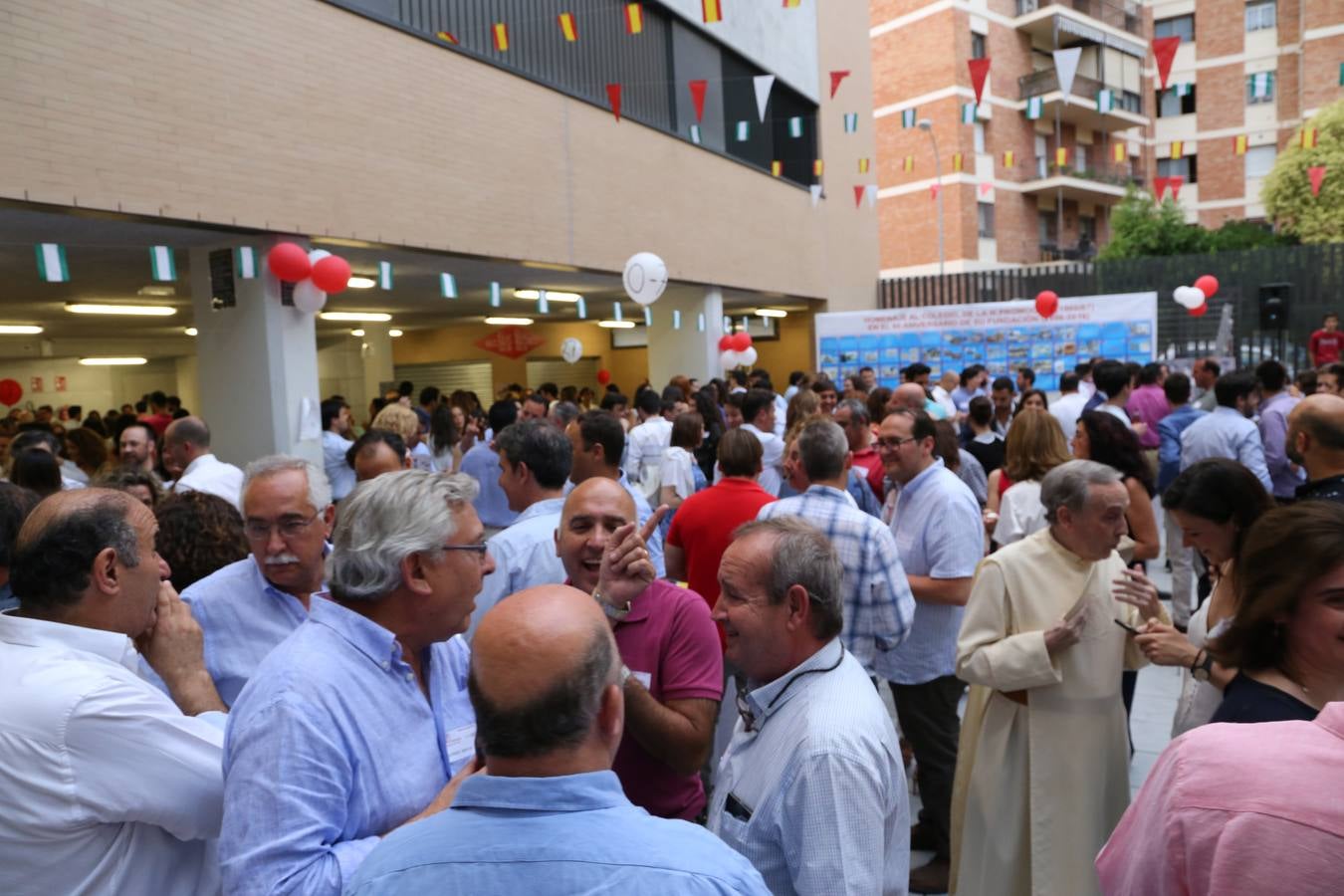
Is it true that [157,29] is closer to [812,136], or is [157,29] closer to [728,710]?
Result: [728,710]

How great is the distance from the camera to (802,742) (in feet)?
5.86

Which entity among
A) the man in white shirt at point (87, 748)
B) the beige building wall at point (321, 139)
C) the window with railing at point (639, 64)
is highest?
the window with railing at point (639, 64)

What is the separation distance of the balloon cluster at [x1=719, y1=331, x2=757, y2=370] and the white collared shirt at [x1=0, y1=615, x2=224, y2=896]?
1361cm

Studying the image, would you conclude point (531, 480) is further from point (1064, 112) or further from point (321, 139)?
point (1064, 112)

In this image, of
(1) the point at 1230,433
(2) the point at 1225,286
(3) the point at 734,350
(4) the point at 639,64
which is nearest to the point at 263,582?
(1) the point at 1230,433

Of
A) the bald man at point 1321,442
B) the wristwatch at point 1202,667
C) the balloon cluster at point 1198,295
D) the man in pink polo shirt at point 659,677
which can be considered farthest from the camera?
the balloon cluster at point 1198,295

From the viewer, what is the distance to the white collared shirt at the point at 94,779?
1585 millimetres

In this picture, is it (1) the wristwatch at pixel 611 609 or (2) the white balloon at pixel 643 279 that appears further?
(2) the white balloon at pixel 643 279

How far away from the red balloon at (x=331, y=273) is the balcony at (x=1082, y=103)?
26.0 metres

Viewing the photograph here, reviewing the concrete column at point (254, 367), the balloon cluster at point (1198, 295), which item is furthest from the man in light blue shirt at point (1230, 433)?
the balloon cluster at point (1198, 295)

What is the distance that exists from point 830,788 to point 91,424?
36.4ft

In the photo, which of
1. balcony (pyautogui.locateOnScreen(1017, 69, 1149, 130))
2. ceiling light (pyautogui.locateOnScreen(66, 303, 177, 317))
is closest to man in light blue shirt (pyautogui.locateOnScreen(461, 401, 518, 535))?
ceiling light (pyautogui.locateOnScreen(66, 303, 177, 317))

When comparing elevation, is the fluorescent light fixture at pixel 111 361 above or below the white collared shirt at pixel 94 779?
above

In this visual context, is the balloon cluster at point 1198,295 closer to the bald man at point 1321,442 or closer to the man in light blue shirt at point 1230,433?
the man in light blue shirt at point 1230,433
